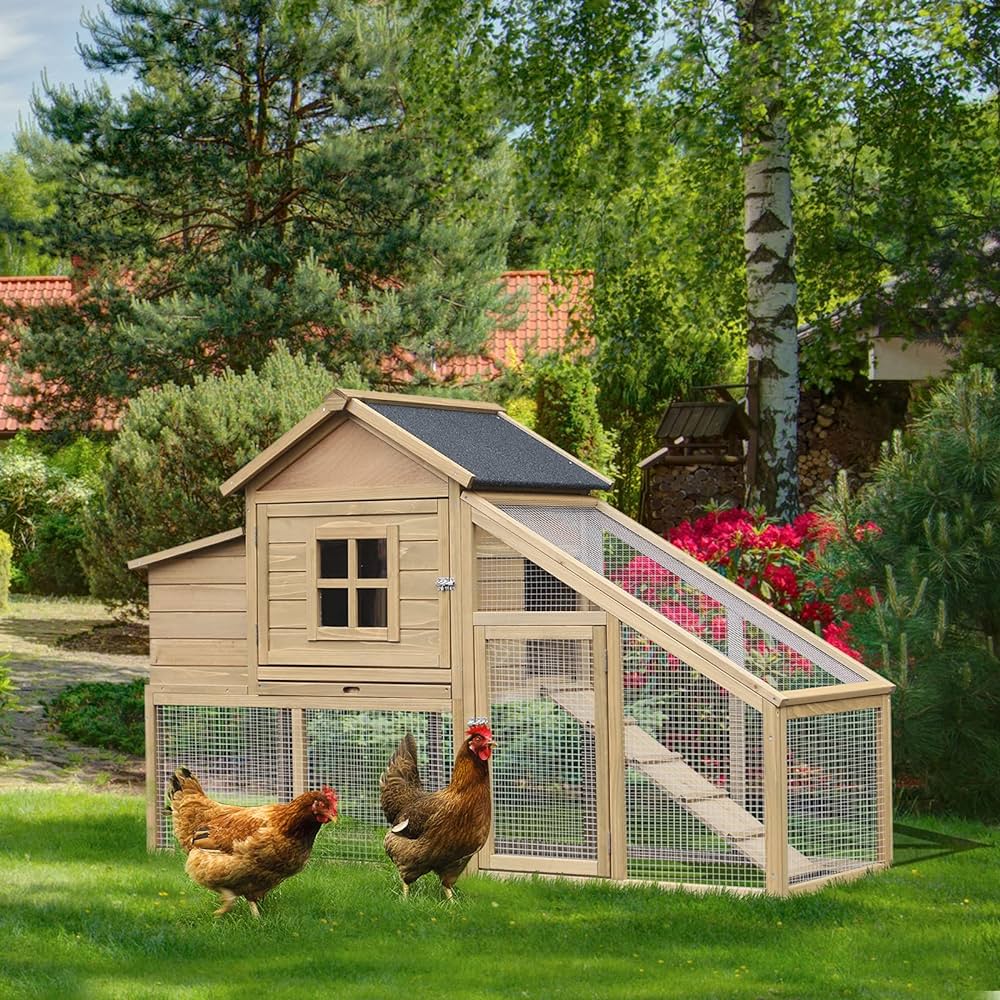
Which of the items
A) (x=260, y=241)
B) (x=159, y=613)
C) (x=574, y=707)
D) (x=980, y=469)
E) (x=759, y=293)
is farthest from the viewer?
(x=260, y=241)

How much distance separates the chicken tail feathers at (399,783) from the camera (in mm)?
7594

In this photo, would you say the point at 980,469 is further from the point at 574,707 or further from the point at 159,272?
the point at 159,272

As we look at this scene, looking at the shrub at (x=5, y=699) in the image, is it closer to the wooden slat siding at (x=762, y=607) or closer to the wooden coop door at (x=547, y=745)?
the wooden coop door at (x=547, y=745)

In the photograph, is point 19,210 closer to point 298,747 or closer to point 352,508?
point 352,508

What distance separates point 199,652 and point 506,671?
1890 mm

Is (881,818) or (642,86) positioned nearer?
(881,818)

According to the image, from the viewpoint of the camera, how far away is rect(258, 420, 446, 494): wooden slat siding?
853 centimetres

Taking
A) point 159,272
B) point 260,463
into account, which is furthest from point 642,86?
point 159,272

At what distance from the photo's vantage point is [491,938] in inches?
274

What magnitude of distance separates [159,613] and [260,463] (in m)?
1.12

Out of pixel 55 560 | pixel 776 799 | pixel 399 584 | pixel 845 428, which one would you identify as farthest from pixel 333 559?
pixel 55 560

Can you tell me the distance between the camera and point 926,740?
31.4 feet

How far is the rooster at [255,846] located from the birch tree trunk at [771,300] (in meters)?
6.41

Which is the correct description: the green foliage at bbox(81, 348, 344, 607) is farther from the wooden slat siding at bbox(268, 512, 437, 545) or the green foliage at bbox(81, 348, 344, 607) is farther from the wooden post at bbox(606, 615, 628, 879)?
the wooden post at bbox(606, 615, 628, 879)
